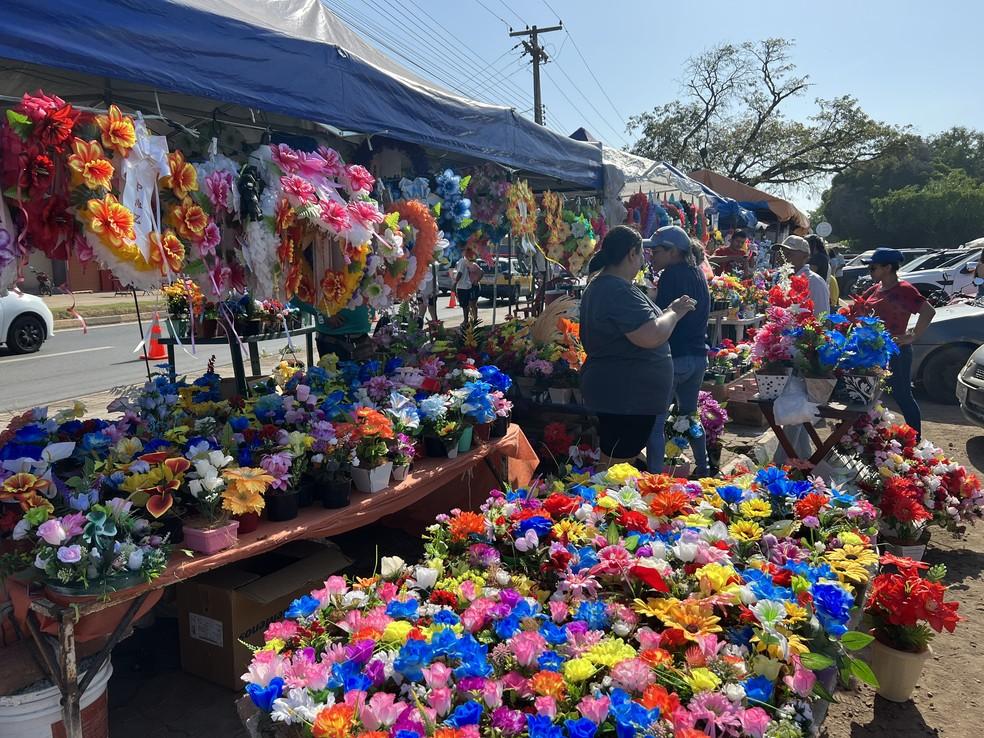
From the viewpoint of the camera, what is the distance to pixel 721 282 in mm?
8391

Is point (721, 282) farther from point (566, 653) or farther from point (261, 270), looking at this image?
point (566, 653)

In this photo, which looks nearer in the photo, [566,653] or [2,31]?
[566,653]

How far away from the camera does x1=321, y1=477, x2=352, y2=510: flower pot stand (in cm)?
271

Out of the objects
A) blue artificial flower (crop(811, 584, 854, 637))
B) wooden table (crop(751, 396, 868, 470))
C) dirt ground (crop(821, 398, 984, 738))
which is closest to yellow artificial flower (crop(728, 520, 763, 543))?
blue artificial flower (crop(811, 584, 854, 637))

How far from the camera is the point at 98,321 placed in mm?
14594

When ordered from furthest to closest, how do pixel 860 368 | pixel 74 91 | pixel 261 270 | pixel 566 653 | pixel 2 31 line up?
pixel 860 368 → pixel 74 91 → pixel 261 270 → pixel 2 31 → pixel 566 653

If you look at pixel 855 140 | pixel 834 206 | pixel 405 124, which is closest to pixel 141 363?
pixel 405 124

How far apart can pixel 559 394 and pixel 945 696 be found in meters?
2.83

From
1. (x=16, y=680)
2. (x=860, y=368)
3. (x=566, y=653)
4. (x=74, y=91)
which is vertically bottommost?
(x=16, y=680)

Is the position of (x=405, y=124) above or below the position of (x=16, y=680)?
above

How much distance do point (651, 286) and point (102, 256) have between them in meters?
6.13

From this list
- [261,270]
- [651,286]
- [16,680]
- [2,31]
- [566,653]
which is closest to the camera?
[566,653]

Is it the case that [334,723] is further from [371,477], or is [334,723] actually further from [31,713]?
[371,477]

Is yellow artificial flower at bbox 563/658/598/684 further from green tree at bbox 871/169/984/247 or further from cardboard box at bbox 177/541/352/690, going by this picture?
green tree at bbox 871/169/984/247
